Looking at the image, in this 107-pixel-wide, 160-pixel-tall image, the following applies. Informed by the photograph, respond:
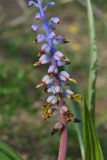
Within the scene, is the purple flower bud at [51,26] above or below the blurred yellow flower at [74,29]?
below

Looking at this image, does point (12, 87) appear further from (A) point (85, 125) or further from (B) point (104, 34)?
(A) point (85, 125)

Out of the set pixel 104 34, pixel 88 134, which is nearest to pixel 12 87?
pixel 104 34

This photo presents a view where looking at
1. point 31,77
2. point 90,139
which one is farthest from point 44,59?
point 31,77

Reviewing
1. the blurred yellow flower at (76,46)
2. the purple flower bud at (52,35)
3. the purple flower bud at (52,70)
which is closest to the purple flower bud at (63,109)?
the purple flower bud at (52,70)

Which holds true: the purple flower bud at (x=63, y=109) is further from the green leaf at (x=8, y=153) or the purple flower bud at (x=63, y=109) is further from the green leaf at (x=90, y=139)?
the green leaf at (x=8, y=153)

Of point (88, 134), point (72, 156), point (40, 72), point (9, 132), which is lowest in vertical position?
point (88, 134)

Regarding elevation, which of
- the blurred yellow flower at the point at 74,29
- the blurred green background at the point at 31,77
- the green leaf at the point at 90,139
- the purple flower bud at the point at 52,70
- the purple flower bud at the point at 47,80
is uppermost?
the blurred yellow flower at the point at 74,29
